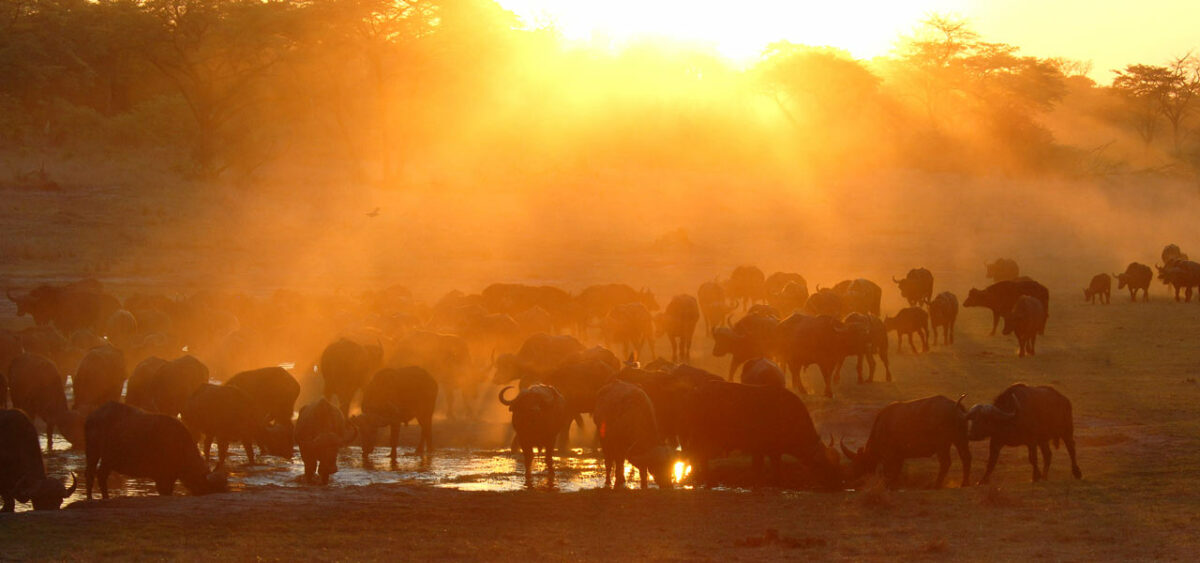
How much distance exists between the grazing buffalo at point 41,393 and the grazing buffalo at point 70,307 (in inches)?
423

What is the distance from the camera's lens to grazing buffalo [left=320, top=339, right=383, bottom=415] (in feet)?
69.0

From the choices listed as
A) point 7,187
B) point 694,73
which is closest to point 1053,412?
point 7,187

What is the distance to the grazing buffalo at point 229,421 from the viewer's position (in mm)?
16859

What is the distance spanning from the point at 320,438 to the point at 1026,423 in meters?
8.33

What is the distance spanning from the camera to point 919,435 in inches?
576

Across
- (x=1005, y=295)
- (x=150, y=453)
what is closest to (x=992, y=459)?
(x=150, y=453)

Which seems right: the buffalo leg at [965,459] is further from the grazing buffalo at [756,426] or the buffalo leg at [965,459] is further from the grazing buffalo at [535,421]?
the grazing buffalo at [535,421]

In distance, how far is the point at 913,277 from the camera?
35.8 m

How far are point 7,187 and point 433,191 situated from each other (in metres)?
16.8

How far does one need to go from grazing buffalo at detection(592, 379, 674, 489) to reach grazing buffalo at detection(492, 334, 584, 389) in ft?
18.4

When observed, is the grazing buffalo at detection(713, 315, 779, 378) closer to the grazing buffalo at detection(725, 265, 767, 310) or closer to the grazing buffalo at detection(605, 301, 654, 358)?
the grazing buffalo at detection(605, 301, 654, 358)

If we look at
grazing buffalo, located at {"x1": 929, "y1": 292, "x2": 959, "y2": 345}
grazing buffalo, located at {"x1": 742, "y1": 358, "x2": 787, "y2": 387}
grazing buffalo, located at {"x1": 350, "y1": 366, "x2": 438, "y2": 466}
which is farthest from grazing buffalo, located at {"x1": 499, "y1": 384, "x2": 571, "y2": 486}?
grazing buffalo, located at {"x1": 929, "y1": 292, "x2": 959, "y2": 345}

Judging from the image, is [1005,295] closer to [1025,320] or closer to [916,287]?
[1025,320]

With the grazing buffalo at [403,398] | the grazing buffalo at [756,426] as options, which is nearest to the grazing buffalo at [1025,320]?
the grazing buffalo at [756,426]
